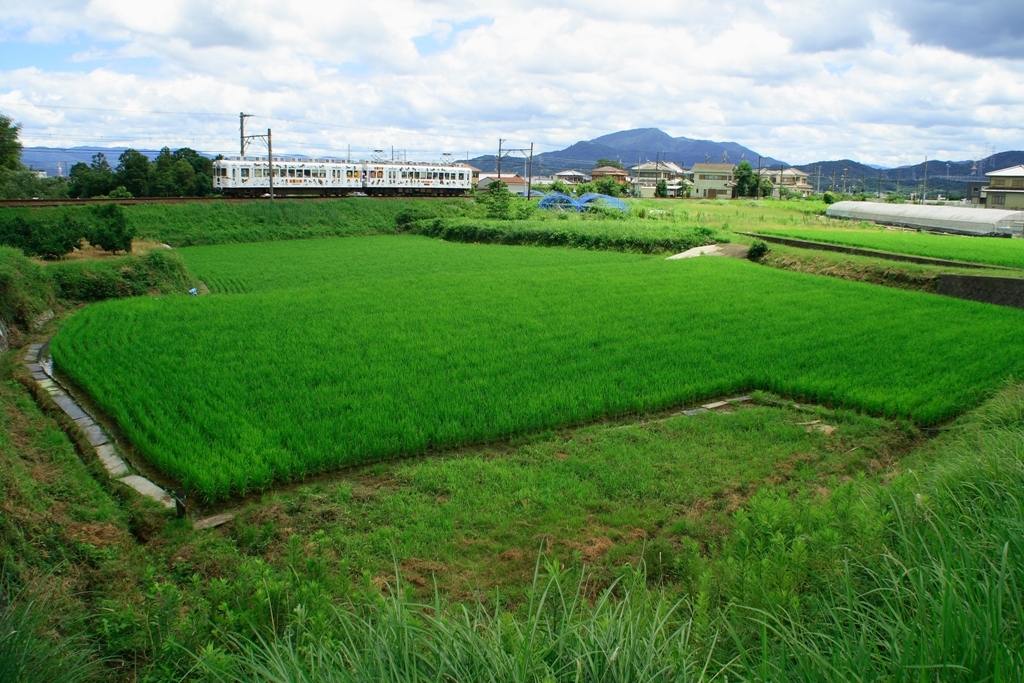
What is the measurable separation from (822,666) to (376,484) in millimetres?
4447

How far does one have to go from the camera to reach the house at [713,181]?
74375 mm

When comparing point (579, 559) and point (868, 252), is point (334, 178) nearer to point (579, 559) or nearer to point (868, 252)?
point (868, 252)

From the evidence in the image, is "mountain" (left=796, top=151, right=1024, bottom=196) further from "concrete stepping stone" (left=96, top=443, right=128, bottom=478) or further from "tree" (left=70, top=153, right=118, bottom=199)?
"concrete stepping stone" (left=96, top=443, right=128, bottom=478)

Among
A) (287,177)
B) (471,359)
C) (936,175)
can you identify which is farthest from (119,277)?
(936,175)

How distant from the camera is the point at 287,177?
3647cm

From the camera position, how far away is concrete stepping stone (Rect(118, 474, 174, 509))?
18.1 ft

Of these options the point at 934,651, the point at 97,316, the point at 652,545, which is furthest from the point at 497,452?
the point at 97,316

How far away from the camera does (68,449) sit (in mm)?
6398

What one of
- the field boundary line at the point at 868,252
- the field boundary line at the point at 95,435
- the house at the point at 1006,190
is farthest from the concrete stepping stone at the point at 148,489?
the house at the point at 1006,190

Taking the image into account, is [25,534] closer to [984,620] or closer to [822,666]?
[822,666]

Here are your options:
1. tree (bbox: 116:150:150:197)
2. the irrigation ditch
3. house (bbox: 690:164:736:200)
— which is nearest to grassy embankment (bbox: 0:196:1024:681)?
the irrigation ditch

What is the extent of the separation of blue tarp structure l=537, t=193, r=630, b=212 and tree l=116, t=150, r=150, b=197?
21.1 m

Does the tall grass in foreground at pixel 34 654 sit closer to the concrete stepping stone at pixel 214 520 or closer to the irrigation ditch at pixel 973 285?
the concrete stepping stone at pixel 214 520

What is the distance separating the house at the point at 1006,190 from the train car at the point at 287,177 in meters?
39.9
